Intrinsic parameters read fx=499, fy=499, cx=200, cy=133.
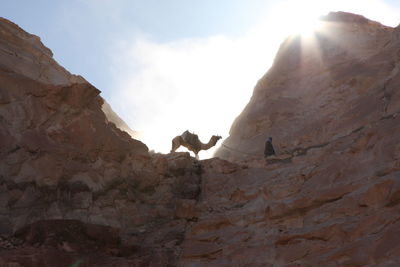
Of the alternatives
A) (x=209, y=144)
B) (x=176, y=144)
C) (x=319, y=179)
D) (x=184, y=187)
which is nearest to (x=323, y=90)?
(x=209, y=144)

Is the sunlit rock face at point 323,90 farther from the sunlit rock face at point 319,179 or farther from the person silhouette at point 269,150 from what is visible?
the person silhouette at point 269,150

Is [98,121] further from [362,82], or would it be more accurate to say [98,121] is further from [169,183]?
[362,82]

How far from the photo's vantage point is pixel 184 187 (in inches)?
595

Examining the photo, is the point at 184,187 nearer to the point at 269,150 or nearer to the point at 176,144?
the point at 269,150

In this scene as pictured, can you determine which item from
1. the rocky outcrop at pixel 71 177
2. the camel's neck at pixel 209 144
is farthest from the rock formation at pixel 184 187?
the camel's neck at pixel 209 144

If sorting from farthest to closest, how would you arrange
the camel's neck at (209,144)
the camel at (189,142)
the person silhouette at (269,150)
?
the camel's neck at (209,144), the camel at (189,142), the person silhouette at (269,150)

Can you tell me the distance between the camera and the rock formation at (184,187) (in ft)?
33.7

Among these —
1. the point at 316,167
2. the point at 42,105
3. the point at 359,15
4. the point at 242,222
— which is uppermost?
the point at 359,15

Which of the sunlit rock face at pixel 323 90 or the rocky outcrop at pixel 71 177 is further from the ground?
the sunlit rock face at pixel 323 90

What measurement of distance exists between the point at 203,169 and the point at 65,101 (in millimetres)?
4840

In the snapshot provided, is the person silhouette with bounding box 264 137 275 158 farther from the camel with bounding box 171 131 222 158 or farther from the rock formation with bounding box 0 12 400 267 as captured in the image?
the camel with bounding box 171 131 222 158

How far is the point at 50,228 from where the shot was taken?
38.1 ft

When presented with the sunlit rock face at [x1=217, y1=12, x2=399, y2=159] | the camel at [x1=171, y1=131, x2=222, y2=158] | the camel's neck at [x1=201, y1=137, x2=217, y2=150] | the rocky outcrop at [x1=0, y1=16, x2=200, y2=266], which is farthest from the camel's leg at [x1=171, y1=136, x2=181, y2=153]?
the rocky outcrop at [x1=0, y1=16, x2=200, y2=266]

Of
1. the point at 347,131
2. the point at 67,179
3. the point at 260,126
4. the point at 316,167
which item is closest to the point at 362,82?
the point at 347,131
